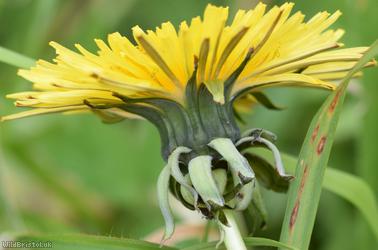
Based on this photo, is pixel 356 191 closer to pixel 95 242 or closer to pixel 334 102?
pixel 334 102

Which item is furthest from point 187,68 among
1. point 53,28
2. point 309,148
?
point 53,28

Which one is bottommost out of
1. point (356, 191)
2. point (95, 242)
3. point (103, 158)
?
point (95, 242)

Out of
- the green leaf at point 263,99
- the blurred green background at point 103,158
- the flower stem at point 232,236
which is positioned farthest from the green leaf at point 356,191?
the blurred green background at point 103,158

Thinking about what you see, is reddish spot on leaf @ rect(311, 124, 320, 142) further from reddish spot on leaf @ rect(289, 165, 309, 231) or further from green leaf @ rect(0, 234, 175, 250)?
green leaf @ rect(0, 234, 175, 250)

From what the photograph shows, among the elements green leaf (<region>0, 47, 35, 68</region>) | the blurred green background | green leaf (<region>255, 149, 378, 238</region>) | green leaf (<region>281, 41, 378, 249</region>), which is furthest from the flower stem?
the blurred green background

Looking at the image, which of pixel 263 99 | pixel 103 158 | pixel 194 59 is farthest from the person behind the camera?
pixel 103 158


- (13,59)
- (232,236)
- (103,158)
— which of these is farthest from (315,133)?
(103,158)

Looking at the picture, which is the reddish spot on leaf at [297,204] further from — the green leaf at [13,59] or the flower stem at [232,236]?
the green leaf at [13,59]
